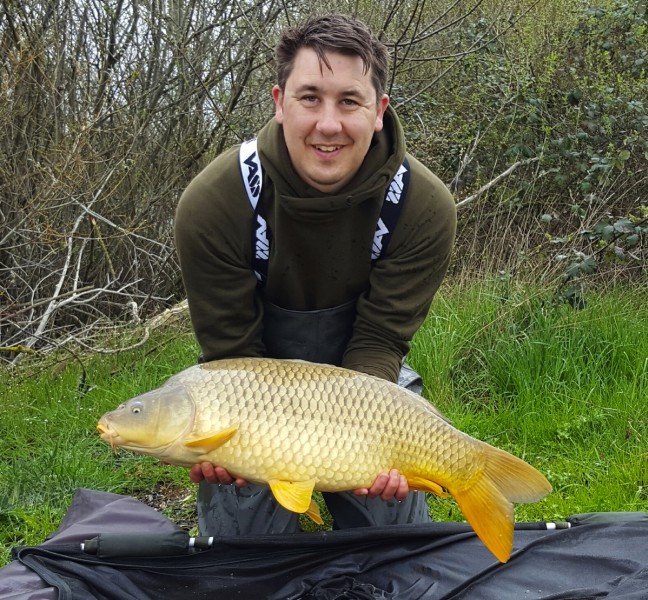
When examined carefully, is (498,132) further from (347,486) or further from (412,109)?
(347,486)

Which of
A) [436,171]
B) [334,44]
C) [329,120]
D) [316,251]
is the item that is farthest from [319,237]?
[436,171]

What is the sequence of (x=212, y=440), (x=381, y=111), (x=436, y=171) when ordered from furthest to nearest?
(x=436, y=171) → (x=381, y=111) → (x=212, y=440)

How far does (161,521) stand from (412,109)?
295 cm

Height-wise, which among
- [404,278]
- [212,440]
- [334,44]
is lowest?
[212,440]

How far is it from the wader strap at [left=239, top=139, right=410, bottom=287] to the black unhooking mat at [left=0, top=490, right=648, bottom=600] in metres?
0.60

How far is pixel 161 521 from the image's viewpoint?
1638mm

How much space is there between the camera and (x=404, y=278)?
1.79 m

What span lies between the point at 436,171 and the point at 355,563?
A: 2.81 meters

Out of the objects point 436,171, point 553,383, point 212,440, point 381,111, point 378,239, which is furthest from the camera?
point 436,171

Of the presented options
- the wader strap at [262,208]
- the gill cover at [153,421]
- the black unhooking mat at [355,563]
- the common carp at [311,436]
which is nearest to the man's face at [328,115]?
the wader strap at [262,208]

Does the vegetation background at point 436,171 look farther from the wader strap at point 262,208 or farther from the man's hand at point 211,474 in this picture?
the wader strap at point 262,208

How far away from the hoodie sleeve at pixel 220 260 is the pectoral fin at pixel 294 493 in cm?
50

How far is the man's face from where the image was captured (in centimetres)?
154

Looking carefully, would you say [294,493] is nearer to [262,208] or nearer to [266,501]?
[266,501]
